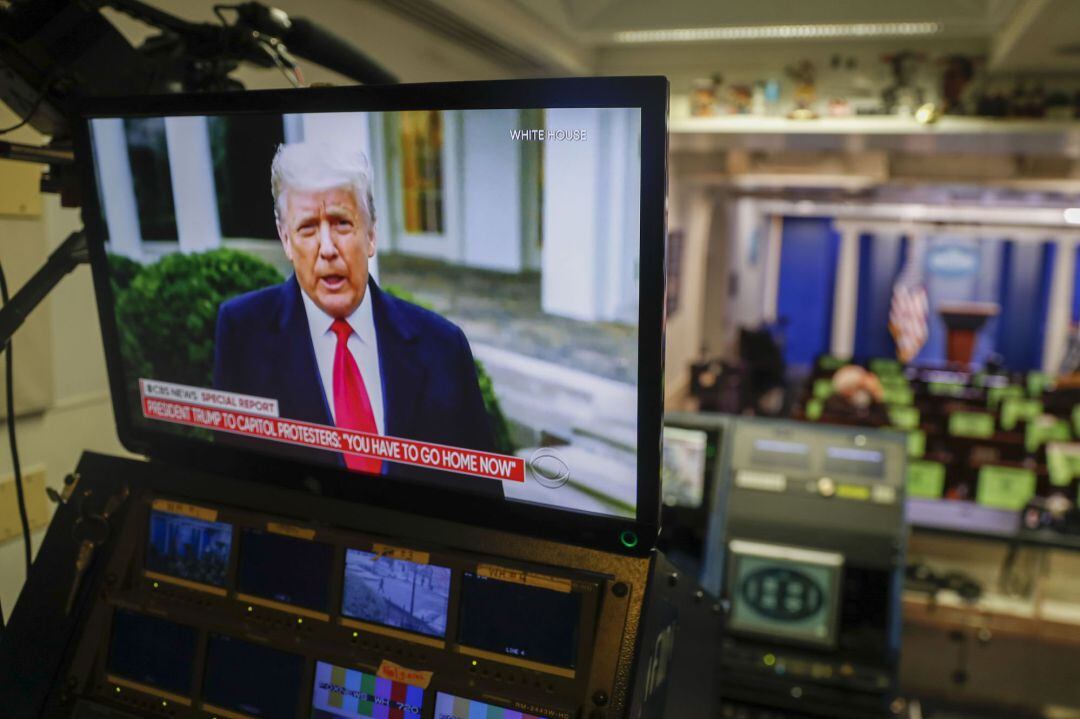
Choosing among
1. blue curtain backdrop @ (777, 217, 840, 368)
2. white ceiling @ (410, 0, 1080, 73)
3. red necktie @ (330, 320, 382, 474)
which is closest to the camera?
red necktie @ (330, 320, 382, 474)

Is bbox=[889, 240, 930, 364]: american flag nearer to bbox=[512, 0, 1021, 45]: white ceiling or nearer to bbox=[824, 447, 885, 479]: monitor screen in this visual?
bbox=[512, 0, 1021, 45]: white ceiling

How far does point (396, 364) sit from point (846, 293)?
12204 millimetres

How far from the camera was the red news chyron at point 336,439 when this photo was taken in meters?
0.96

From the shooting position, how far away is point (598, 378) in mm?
892

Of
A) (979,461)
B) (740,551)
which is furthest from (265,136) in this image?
(979,461)

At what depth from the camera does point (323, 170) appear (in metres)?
0.95

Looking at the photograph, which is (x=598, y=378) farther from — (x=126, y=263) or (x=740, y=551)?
(x=740, y=551)

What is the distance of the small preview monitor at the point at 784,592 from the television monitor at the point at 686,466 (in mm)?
210

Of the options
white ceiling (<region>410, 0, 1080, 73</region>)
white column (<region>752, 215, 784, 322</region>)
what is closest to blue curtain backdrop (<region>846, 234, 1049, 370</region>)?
white column (<region>752, 215, 784, 322</region>)

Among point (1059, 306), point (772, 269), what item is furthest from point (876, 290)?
point (1059, 306)

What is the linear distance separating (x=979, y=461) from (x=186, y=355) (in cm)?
362

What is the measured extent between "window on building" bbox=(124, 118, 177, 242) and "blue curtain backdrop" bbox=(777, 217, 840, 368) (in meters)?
12.0

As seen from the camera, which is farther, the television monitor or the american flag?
the american flag

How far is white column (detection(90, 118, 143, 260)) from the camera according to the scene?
3.53 ft
